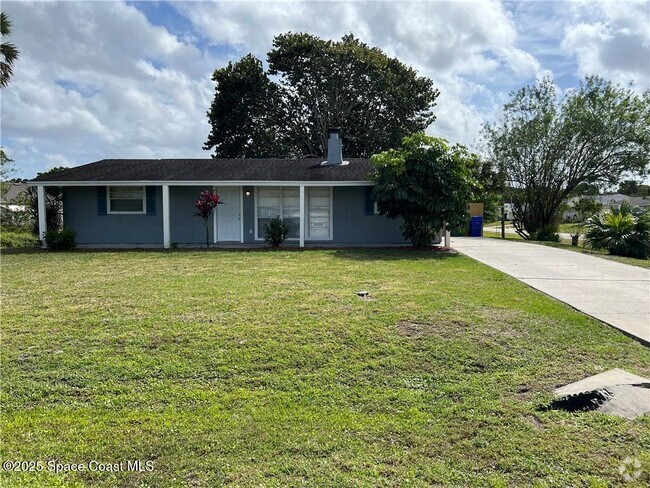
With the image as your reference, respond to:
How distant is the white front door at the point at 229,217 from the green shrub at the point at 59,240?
4.44 meters

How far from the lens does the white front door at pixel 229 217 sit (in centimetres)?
1510

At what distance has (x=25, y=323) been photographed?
510 centimetres

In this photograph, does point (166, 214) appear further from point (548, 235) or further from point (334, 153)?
point (548, 235)

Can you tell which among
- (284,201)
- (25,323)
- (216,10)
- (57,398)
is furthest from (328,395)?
(284,201)

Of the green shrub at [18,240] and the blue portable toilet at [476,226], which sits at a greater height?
the blue portable toilet at [476,226]

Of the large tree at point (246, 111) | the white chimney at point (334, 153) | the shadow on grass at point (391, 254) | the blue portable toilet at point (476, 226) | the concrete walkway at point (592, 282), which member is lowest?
the concrete walkway at point (592, 282)

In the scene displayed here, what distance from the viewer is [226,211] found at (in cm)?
1516

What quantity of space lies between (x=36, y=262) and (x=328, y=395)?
9.93 meters

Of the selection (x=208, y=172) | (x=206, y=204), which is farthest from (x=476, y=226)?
(x=206, y=204)

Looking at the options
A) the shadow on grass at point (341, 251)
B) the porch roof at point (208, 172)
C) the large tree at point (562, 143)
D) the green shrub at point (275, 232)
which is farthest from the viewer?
the large tree at point (562, 143)

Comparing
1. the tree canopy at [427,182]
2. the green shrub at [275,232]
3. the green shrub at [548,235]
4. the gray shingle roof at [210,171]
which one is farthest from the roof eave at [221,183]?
the green shrub at [548,235]

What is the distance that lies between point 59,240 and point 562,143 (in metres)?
22.5

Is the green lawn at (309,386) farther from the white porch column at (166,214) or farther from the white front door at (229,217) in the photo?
the white front door at (229,217)

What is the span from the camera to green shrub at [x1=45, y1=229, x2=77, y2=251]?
12977 millimetres
